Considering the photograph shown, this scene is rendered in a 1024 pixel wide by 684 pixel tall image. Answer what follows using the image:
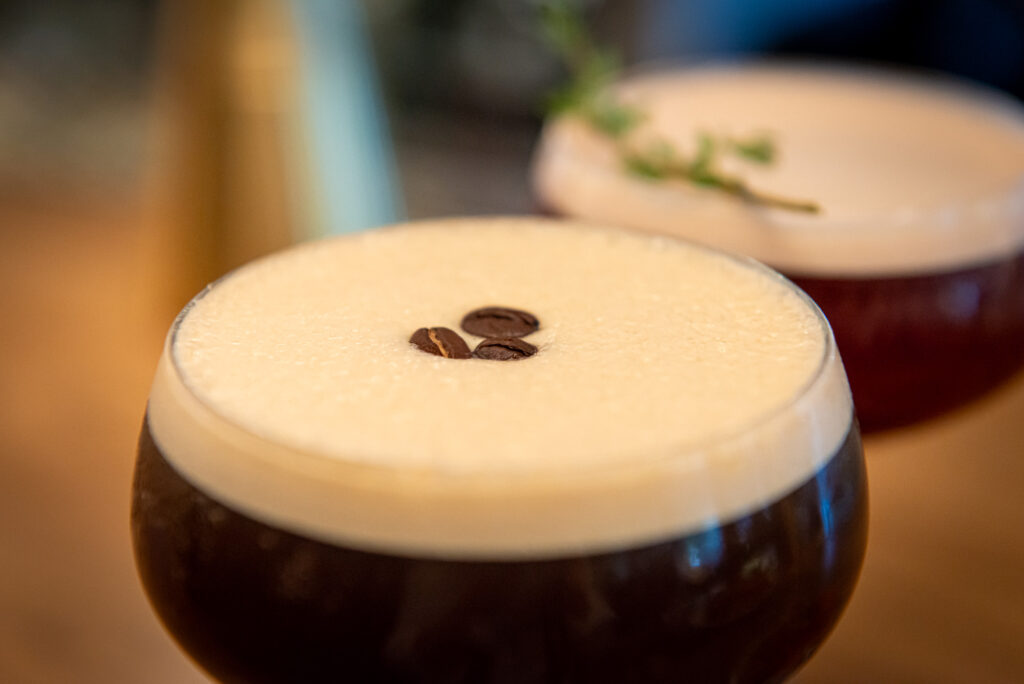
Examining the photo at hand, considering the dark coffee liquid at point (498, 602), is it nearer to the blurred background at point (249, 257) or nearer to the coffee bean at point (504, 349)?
the coffee bean at point (504, 349)

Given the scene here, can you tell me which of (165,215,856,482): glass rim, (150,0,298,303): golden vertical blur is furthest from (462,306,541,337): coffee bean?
(150,0,298,303): golden vertical blur

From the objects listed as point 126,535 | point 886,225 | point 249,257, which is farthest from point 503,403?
point 249,257

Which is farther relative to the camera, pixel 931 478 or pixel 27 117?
pixel 27 117

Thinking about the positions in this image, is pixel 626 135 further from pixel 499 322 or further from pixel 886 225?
pixel 499 322

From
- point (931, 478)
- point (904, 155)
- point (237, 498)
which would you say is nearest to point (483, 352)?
point (237, 498)

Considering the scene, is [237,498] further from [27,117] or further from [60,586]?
[27,117]

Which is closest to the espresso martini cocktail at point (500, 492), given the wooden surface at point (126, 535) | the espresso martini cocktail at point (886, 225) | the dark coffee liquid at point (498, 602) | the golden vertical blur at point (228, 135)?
the dark coffee liquid at point (498, 602)
